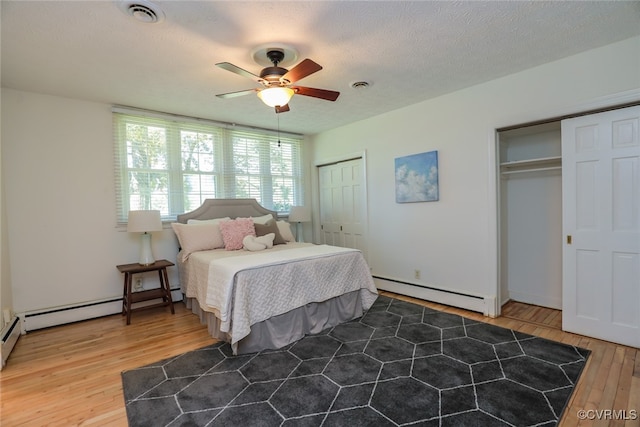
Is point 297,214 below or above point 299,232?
above

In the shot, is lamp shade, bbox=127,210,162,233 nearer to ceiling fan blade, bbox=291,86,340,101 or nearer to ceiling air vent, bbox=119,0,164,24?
ceiling air vent, bbox=119,0,164,24

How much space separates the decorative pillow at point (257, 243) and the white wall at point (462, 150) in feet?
5.28

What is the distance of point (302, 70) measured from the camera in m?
2.24

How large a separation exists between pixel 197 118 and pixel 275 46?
7.56ft

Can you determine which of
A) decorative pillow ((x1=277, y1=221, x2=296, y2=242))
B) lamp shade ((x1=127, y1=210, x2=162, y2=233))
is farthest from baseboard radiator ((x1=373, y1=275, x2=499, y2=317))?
lamp shade ((x1=127, y1=210, x2=162, y2=233))

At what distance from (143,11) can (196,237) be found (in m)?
2.44

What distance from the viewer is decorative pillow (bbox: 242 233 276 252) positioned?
3.67 m

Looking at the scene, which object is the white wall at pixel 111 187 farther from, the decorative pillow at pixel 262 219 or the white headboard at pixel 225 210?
the decorative pillow at pixel 262 219

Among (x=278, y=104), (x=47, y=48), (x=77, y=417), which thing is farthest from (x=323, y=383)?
(x=47, y=48)

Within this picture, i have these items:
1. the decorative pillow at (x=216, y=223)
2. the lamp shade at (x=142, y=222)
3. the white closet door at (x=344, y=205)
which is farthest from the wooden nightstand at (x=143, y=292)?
the white closet door at (x=344, y=205)

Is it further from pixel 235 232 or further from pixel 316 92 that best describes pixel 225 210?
pixel 316 92

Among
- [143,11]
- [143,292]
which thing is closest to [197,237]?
[143,292]

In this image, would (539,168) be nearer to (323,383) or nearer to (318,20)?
(318,20)

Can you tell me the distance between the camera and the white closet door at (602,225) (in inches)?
99.5
